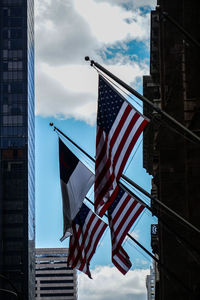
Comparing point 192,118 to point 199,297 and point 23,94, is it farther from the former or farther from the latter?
point 23,94

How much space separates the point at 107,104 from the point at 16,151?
11650 centimetres

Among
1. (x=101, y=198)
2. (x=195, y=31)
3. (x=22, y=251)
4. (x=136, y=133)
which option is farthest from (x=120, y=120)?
(x=22, y=251)

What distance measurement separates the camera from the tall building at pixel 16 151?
132250 millimetres

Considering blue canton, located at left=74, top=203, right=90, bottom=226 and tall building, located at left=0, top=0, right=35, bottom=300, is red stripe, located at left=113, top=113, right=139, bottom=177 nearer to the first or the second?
blue canton, located at left=74, top=203, right=90, bottom=226

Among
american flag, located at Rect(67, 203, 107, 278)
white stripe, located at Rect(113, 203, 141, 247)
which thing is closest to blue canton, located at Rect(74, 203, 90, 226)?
american flag, located at Rect(67, 203, 107, 278)

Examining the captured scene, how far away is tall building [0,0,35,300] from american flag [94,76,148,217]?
10982 centimetres

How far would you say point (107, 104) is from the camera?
21078 millimetres

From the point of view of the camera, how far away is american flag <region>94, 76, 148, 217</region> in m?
20.6

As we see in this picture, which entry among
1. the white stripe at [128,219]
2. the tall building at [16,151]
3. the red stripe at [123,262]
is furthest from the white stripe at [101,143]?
the tall building at [16,151]

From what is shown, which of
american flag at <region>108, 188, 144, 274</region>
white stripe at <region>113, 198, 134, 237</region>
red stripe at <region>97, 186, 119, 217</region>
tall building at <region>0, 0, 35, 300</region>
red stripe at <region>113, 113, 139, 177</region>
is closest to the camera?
red stripe at <region>113, 113, 139, 177</region>

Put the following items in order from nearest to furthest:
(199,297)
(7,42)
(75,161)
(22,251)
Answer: (199,297) → (75,161) → (22,251) → (7,42)

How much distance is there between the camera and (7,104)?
138875 millimetres

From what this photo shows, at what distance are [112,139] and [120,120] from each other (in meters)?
0.67

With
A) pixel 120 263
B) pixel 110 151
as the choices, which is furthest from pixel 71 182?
pixel 110 151
